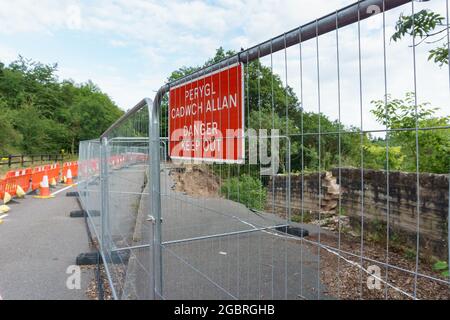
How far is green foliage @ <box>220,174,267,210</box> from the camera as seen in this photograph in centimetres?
207

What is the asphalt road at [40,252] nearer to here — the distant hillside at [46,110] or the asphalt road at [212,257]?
the asphalt road at [212,257]

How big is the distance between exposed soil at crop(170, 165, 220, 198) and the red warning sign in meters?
0.11

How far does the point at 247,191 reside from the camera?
212 centimetres

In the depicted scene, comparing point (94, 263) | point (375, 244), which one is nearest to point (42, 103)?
point (94, 263)

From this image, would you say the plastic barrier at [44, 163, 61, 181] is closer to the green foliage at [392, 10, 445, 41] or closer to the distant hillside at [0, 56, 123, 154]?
the green foliage at [392, 10, 445, 41]

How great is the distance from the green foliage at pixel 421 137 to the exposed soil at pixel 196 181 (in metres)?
1.13

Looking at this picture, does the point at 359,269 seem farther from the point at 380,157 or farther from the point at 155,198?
the point at 155,198

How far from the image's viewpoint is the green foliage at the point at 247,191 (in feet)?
6.80

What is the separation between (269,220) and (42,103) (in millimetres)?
62742

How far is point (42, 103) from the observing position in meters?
56.6

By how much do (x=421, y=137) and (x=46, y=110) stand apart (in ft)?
201

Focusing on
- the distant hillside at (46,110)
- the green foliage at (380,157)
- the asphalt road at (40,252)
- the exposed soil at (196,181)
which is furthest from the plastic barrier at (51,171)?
the distant hillside at (46,110)

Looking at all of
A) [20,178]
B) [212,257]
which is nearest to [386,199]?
[212,257]

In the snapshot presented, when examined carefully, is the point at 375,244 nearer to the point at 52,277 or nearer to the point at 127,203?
the point at 127,203
